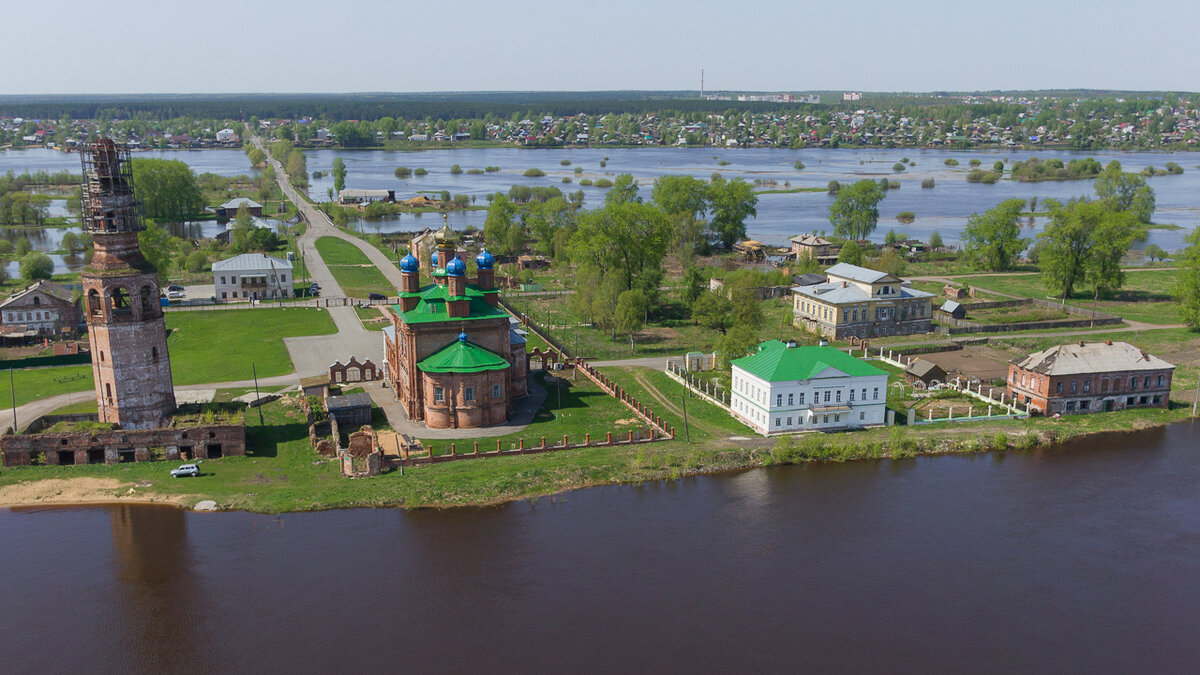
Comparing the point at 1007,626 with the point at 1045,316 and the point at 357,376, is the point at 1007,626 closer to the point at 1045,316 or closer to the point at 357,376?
the point at 357,376

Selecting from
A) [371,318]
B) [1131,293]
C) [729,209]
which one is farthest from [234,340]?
[1131,293]

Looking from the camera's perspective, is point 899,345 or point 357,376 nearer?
point 357,376

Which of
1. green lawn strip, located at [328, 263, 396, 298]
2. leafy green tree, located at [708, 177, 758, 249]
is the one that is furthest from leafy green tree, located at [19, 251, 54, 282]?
leafy green tree, located at [708, 177, 758, 249]

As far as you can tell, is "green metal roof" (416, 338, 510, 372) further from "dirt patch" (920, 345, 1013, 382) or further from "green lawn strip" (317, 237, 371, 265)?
"green lawn strip" (317, 237, 371, 265)

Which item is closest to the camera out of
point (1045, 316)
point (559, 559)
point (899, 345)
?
point (559, 559)

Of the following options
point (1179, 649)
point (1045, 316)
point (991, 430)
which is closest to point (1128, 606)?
point (1179, 649)

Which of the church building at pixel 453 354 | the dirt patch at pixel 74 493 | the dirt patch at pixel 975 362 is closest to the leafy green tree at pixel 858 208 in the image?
the dirt patch at pixel 975 362
